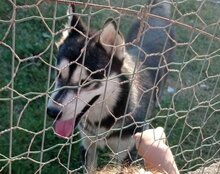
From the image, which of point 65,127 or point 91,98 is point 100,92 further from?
point 65,127

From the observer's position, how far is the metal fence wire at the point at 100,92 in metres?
1.80

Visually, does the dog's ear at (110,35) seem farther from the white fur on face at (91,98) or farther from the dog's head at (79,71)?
the white fur on face at (91,98)

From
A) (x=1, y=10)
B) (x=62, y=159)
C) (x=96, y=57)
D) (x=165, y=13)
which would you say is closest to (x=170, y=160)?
(x=96, y=57)

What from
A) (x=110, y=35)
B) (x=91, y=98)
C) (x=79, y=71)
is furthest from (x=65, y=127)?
(x=110, y=35)

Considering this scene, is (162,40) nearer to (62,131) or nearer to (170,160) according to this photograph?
(62,131)

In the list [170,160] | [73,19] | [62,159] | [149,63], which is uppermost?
[73,19]

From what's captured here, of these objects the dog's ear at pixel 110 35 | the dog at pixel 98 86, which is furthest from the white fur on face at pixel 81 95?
the dog's ear at pixel 110 35

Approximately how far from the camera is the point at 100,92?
247 centimetres

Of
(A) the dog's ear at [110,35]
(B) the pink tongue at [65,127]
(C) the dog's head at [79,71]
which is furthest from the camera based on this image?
(B) the pink tongue at [65,127]

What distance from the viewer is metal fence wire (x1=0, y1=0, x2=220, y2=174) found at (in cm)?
180

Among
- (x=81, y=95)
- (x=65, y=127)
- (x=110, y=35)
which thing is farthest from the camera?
(x=65, y=127)

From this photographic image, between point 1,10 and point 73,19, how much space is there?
66.6 inches

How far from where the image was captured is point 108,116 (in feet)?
9.18

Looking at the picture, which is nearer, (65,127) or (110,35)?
(110,35)
